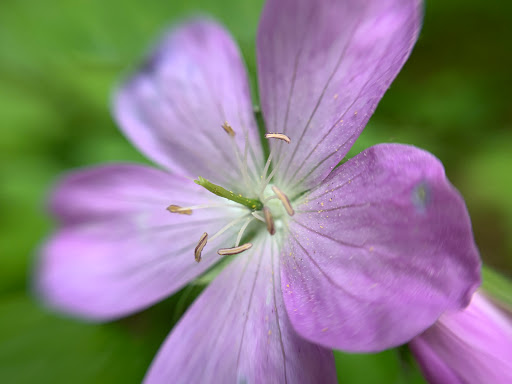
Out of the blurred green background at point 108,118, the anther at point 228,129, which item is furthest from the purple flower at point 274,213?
the blurred green background at point 108,118

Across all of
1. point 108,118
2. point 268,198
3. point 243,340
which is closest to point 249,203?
point 268,198

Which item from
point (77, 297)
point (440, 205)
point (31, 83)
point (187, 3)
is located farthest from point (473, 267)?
point (31, 83)

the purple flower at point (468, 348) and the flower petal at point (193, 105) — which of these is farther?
the flower petal at point (193, 105)

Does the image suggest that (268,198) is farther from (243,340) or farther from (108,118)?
(108,118)

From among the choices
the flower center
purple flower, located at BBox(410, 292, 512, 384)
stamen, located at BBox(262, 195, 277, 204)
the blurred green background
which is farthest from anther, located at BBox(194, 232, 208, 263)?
the blurred green background

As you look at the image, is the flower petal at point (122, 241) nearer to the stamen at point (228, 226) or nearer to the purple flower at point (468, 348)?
the stamen at point (228, 226)

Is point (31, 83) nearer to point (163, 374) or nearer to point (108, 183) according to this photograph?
point (108, 183)

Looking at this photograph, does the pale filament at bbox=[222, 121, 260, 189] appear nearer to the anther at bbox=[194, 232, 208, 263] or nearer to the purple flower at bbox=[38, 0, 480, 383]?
the purple flower at bbox=[38, 0, 480, 383]

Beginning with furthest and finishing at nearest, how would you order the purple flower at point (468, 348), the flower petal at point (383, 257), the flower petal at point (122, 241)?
1. the flower petal at point (122, 241)
2. the purple flower at point (468, 348)
3. the flower petal at point (383, 257)
